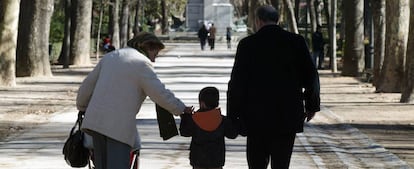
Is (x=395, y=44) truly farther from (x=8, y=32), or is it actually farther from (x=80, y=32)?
(x=80, y=32)

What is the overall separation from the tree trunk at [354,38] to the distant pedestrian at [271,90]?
28298mm

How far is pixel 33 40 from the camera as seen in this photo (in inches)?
1416

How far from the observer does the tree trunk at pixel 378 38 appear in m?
30.6

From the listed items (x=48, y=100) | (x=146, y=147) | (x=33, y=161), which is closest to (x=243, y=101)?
(x=33, y=161)

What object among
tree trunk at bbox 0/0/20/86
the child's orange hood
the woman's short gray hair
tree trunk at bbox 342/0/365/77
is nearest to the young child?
the child's orange hood

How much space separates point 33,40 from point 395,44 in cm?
1311

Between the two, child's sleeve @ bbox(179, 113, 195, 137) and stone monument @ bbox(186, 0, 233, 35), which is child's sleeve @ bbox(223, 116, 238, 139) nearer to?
child's sleeve @ bbox(179, 113, 195, 137)

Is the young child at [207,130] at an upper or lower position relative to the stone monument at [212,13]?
upper

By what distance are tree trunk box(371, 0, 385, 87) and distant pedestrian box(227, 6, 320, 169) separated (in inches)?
→ 796

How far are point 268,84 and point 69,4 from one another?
4054 centimetres

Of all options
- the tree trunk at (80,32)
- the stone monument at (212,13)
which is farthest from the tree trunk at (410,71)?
the stone monument at (212,13)

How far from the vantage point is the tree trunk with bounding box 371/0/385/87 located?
100 ft

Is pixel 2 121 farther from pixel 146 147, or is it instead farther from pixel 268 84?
pixel 268 84

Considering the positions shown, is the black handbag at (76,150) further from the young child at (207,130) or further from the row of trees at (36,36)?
the row of trees at (36,36)
